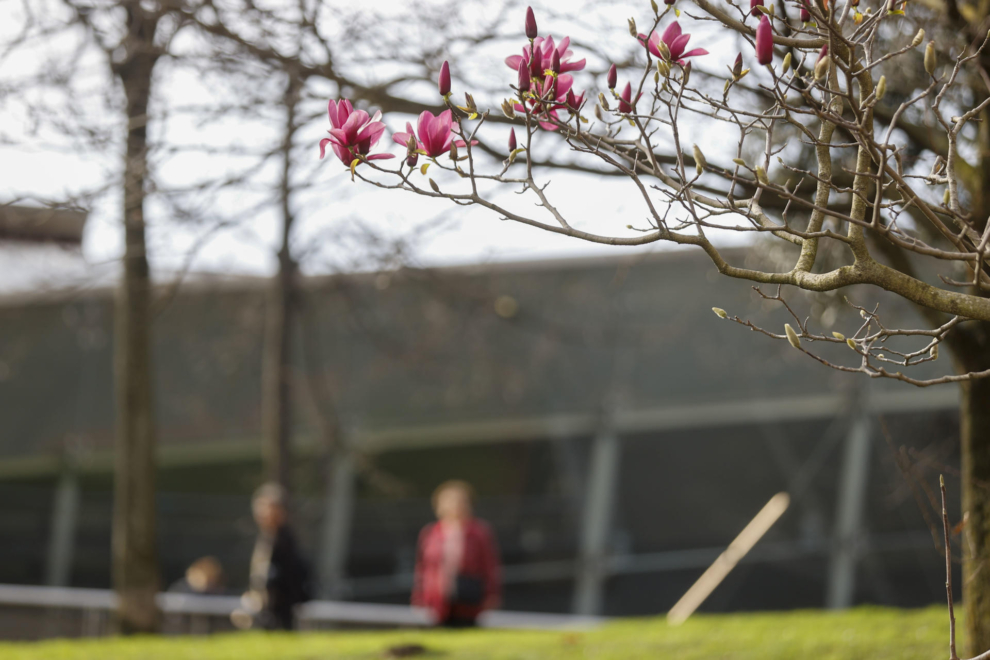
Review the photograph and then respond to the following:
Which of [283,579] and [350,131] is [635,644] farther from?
[350,131]

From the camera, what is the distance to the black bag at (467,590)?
25.0ft

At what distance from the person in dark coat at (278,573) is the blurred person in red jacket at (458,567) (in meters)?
1.06

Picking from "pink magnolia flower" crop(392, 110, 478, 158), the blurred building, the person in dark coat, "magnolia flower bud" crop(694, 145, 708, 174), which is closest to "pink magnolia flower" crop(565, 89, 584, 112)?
"pink magnolia flower" crop(392, 110, 478, 158)

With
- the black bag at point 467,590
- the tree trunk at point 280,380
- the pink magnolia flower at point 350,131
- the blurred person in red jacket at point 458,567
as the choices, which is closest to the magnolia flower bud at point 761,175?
the pink magnolia flower at point 350,131

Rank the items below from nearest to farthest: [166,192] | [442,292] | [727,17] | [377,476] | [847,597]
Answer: [727,17]
[166,192]
[442,292]
[377,476]
[847,597]

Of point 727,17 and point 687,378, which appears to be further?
point 687,378

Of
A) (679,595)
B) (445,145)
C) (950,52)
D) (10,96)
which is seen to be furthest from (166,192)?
(679,595)

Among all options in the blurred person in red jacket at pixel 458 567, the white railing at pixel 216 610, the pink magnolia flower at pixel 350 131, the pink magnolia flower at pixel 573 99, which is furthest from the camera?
the white railing at pixel 216 610

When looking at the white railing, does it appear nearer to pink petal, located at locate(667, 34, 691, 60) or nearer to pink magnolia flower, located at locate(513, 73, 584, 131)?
pink magnolia flower, located at locate(513, 73, 584, 131)

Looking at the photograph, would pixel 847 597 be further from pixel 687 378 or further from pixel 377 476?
pixel 377 476

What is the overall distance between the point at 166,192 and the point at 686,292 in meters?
9.58

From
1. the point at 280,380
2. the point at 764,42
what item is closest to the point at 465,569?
the point at 280,380

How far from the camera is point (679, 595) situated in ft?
43.2

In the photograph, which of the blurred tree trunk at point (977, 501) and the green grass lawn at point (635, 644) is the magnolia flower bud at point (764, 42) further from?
the green grass lawn at point (635, 644)
